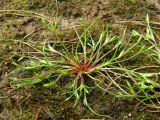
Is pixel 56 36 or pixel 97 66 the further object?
pixel 56 36

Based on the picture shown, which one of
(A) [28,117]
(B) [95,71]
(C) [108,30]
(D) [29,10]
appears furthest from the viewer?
(D) [29,10]

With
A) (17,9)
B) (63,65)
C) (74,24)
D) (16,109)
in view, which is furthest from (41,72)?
(17,9)

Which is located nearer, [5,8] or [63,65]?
[63,65]

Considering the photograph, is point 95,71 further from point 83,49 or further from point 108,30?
point 108,30
